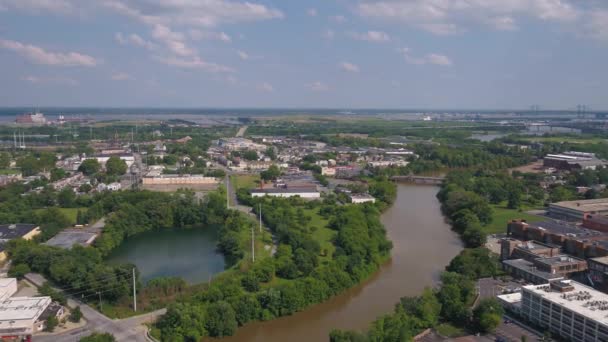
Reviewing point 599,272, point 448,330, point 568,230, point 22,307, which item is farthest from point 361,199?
point 22,307

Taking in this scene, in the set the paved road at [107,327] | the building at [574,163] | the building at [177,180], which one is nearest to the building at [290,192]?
the building at [177,180]

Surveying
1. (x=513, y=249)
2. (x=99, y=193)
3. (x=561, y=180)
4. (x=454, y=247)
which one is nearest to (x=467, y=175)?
(x=561, y=180)

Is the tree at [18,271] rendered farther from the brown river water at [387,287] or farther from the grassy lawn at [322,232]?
the grassy lawn at [322,232]

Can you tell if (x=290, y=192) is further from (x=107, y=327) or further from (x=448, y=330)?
(x=448, y=330)

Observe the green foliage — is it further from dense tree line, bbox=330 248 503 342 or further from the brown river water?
dense tree line, bbox=330 248 503 342

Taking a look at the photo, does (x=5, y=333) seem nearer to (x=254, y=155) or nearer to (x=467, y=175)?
(x=467, y=175)

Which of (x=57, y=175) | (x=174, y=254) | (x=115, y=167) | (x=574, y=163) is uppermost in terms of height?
(x=574, y=163)
